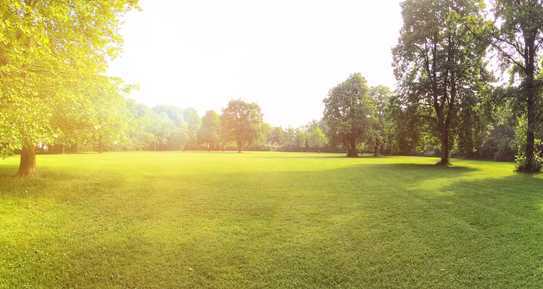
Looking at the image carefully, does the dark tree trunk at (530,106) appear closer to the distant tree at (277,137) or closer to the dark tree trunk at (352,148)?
the dark tree trunk at (352,148)

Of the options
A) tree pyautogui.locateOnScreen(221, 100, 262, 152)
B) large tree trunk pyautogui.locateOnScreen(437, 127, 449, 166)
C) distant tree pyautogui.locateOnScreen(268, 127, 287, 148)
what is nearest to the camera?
large tree trunk pyautogui.locateOnScreen(437, 127, 449, 166)

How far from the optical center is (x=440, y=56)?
2862 centimetres

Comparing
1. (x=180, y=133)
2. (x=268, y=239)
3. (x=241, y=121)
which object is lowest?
(x=268, y=239)

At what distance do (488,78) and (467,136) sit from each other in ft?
19.6

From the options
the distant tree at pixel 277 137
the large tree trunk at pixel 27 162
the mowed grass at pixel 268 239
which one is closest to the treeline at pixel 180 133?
the large tree trunk at pixel 27 162

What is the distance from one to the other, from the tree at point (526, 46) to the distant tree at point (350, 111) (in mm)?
31381

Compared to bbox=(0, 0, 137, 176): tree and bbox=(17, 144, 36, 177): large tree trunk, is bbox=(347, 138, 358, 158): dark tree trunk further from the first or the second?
bbox=(17, 144, 36, 177): large tree trunk

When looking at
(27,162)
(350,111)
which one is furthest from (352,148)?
(27,162)

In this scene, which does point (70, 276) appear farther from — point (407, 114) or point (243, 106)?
point (243, 106)

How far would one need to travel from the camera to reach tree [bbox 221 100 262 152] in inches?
3182

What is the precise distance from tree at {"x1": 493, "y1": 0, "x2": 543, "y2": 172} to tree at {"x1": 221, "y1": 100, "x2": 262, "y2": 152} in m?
62.5

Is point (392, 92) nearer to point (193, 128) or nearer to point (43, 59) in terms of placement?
point (43, 59)

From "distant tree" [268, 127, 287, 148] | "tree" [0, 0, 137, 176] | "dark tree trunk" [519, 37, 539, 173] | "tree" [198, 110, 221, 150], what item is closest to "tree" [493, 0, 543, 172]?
"dark tree trunk" [519, 37, 539, 173]

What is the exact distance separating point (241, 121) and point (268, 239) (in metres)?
75.3
